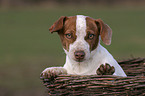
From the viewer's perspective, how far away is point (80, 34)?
4.28m

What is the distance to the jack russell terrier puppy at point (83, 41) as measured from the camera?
167 inches

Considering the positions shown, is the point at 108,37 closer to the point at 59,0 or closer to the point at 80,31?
the point at 80,31

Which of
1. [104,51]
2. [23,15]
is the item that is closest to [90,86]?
[104,51]

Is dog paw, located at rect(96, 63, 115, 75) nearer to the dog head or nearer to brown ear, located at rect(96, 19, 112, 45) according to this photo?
the dog head

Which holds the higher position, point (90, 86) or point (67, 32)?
point (67, 32)

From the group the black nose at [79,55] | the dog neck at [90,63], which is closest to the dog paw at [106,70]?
the black nose at [79,55]

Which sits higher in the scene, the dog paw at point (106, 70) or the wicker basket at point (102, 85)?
the dog paw at point (106, 70)

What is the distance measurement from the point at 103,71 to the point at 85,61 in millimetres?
679

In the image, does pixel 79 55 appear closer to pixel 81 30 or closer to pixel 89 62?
pixel 81 30

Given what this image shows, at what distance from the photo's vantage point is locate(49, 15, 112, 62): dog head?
4.24 metres

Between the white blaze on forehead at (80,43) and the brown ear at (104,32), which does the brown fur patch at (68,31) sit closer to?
the white blaze on forehead at (80,43)

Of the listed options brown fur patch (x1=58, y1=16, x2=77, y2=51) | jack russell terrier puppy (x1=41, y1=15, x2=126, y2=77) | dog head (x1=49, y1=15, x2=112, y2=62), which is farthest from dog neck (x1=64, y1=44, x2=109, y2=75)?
brown fur patch (x1=58, y1=16, x2=77, y2=51)

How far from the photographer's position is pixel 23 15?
3269cm

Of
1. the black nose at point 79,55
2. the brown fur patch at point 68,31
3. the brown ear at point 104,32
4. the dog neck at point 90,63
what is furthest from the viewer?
the dog neck at point 90,63
